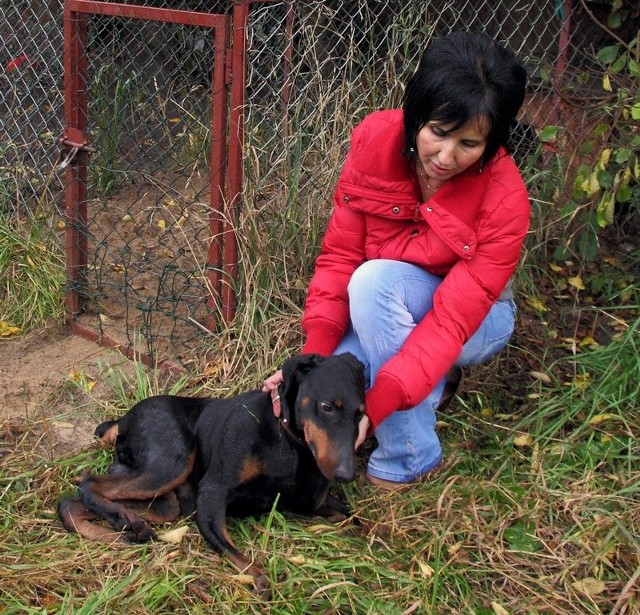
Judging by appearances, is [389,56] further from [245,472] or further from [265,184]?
[245,472]

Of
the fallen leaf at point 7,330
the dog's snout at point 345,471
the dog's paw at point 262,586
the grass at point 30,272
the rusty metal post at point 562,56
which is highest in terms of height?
the rusty metal post at point 562,56

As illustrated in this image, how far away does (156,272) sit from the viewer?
5094mm

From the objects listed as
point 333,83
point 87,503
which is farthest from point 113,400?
point 333,83

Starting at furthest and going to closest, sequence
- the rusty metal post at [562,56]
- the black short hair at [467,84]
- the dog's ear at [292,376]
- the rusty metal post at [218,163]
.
Result: 1. the rusty metal post at [562,56]
2. the rusty metal post at [218,163]
3. the dog's ear at [292,376]
4. the black short hair at [467,84]

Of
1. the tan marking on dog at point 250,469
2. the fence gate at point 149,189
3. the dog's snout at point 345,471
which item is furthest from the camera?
the fence gate at point 149,189

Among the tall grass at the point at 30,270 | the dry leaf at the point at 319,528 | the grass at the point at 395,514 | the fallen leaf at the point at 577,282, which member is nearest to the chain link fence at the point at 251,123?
the tall grass at the point at 30,270

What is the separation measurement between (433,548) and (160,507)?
3.33ft

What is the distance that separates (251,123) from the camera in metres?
4.37

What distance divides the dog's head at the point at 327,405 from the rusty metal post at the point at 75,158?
1969 millimetres

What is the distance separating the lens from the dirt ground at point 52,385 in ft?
13.1

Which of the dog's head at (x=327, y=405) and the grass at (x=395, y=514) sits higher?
the dog's head at (x=327, y=405)

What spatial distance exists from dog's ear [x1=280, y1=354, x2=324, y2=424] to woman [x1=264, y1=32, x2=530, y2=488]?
13 cm

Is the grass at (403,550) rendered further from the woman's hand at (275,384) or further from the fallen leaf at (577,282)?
the fallen leaf at (577,282)

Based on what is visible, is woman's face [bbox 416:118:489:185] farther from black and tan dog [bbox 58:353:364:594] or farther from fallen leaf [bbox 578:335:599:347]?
fallen leaf [bbox 578:335:599:347]
